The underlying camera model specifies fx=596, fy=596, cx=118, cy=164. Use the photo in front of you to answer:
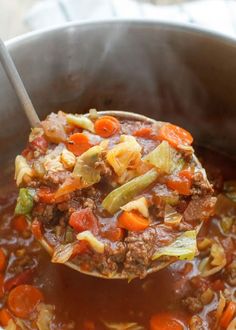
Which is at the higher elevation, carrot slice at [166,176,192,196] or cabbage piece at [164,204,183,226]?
carrot slice at [166,176,192,196]

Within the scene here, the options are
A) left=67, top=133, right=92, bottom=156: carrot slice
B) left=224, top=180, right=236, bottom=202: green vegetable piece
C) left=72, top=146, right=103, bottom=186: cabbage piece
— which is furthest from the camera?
left=224, top=180, right=236, bottom=202: green vegetable piece

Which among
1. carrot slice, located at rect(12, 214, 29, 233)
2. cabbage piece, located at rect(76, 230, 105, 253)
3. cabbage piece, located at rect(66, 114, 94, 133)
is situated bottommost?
carrot slice, located at rect(12, 214, 29, 233)

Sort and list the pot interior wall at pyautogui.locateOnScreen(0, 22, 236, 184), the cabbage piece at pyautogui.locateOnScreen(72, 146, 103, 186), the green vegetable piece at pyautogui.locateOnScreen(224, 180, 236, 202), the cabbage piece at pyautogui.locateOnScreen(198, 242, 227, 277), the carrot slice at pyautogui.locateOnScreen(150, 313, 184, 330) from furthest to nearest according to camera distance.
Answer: the green vegetable piece at pyautogui.locateOnScreen(224, 180, 236, 202), the pot interior wall at pyautogui.locateOnScreen(0, 22, 236, 184), the cabbage piece at pyautogui.locateOnScreen(198, 242, 227, 277), the carrot slice at pyautogui.locateOnScreen(150, 313, 184, 330), the cabbage piece at pyautogui.locateOnScreen(72, 146, 103, 186)

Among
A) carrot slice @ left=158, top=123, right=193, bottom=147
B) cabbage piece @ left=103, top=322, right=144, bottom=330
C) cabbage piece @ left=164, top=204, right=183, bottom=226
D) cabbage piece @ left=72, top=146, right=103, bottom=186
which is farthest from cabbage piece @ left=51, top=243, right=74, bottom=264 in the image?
carrot slice @ left=158, top=123, right=193, bottom=147

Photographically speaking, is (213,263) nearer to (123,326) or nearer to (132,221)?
(123,326)

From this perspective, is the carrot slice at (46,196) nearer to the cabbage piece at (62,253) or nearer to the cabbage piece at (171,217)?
the cabbage piece at (62,253)

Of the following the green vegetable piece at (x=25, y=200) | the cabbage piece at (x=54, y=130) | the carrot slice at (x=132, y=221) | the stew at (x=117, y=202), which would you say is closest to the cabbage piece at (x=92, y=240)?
the stew at (x=117, y=202)

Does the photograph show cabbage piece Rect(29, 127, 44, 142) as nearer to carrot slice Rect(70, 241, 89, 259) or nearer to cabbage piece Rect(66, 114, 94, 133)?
cabbage piece Rect(66, 114, 94, 133)

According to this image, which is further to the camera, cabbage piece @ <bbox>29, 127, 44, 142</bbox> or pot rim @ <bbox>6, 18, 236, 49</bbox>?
pot rim @ <bbox>6, 18, 236, 49</bbox>
